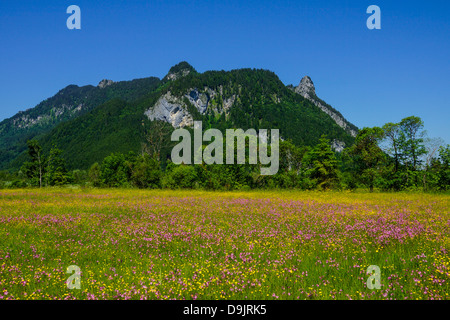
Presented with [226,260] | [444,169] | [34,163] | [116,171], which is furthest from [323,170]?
[34,163]

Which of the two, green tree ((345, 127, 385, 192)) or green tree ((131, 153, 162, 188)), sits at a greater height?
green tree ((345, 127, 385, 192))

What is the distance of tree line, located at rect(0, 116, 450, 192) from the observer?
3809 cm

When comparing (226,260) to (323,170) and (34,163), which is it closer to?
(323,170)

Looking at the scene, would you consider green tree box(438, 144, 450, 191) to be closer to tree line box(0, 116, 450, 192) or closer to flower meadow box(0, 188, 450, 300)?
tree line box(0, 116, 450, 192)

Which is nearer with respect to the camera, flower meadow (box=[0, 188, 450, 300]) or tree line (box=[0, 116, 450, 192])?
flower meadow (box=[0, 188, 450, 300])

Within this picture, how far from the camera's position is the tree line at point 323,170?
3809 cm

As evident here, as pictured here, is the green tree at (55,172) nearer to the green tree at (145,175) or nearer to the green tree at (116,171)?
the green tree at (116,171)

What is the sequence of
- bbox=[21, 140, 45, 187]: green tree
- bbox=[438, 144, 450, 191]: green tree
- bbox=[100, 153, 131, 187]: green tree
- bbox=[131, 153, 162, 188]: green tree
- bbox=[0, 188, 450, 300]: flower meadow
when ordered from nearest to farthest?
bbox=[0, 188, 450, 300]: flower meadow
bbox=[438, 144, 450, 191]: green tree
bbox=[131, 153, 162, 188]: green tree
bbox=[21, 140, 45, 187]: green tree
bbox=[100, 153, 131, 187]: green tree

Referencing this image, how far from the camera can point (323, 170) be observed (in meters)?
41.1

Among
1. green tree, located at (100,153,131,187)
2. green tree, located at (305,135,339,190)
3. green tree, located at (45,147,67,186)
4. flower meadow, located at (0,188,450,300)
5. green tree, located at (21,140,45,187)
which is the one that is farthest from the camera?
green tree, located at (45,147,67,186)

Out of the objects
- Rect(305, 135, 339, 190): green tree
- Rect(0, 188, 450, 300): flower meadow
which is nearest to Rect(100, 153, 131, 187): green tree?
Rect(305, 135, 339, 190): green tree

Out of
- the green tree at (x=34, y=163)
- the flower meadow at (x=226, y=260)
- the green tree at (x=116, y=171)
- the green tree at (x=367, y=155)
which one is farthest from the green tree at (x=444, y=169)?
the green tree at (x=34, y=163)
